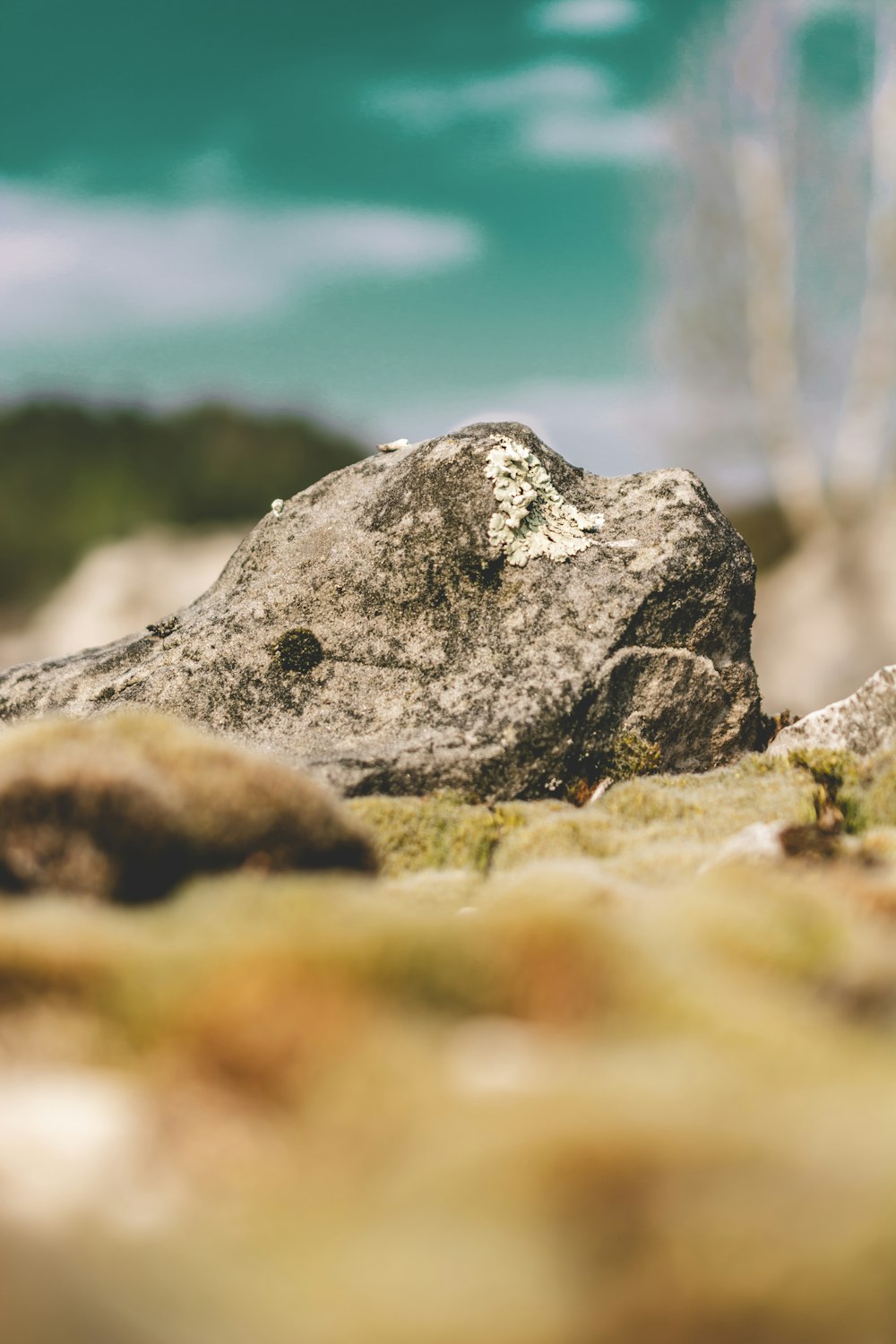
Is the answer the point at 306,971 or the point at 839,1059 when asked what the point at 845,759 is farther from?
the point at 306,971

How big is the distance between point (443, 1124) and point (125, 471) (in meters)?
33.5

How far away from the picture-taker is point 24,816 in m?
5.41

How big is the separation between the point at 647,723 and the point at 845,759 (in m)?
1.84

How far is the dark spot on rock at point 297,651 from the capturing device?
11359 millimetres

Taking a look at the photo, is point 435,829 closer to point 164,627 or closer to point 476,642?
point 476,642

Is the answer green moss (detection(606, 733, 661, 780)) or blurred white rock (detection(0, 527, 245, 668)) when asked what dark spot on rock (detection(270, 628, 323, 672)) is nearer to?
green moss (detection(606, 733, 661, 780))

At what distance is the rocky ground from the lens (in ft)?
7.63

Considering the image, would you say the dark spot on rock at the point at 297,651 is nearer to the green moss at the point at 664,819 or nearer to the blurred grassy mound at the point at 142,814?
the green moss at the point at 664,819

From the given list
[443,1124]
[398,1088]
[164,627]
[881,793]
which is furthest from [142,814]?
[164,627]

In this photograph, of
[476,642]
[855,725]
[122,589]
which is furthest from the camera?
[122,589]

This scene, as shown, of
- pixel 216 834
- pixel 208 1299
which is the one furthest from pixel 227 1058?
pixel 216 834

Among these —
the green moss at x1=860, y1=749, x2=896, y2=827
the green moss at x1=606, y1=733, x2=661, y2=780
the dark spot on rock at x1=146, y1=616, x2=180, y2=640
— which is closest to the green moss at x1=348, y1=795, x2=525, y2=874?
the green moss at x1=606, y1=733, x2=661, y2=780

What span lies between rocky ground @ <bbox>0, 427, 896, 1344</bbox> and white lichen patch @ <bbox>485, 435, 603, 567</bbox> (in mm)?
5453

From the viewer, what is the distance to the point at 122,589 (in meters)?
30.4
